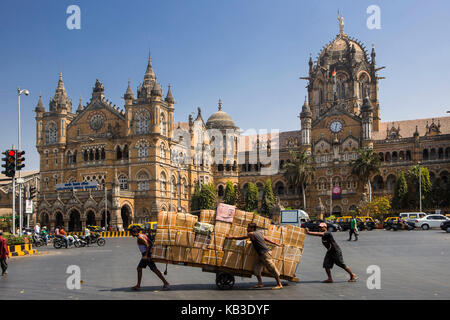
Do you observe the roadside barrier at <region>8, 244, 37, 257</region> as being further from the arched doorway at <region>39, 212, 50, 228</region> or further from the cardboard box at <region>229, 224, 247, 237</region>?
the arched doorway at <region>39, 212, 50, 228</region>

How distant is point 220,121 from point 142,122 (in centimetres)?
2218

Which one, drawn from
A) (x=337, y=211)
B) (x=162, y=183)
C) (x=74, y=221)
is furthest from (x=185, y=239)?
(x=337, y=211)

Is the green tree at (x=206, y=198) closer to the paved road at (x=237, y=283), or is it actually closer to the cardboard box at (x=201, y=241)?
the paved road at (x=237, y=283)

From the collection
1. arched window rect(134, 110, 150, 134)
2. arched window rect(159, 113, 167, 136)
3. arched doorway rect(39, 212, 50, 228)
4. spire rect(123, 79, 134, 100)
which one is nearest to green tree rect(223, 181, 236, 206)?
arched window rect(159, 113, 167, 136)

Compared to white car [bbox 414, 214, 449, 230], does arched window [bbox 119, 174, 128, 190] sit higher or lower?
higher

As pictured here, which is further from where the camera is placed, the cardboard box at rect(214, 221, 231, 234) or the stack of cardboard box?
the cardboard box at rect(214, 221, 231, 234)

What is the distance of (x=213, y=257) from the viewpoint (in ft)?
44.7

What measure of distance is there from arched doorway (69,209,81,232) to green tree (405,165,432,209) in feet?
136

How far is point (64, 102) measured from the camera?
7212 cm

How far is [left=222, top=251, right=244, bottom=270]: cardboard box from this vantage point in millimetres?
13523

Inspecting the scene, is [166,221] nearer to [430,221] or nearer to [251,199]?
[430,221]

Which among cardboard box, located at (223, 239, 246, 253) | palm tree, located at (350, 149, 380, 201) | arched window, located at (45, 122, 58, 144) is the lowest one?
cardboard box, located at (223, 239, 246, 253)

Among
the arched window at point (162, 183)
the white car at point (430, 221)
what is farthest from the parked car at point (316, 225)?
the arched window at point (162, 183)
